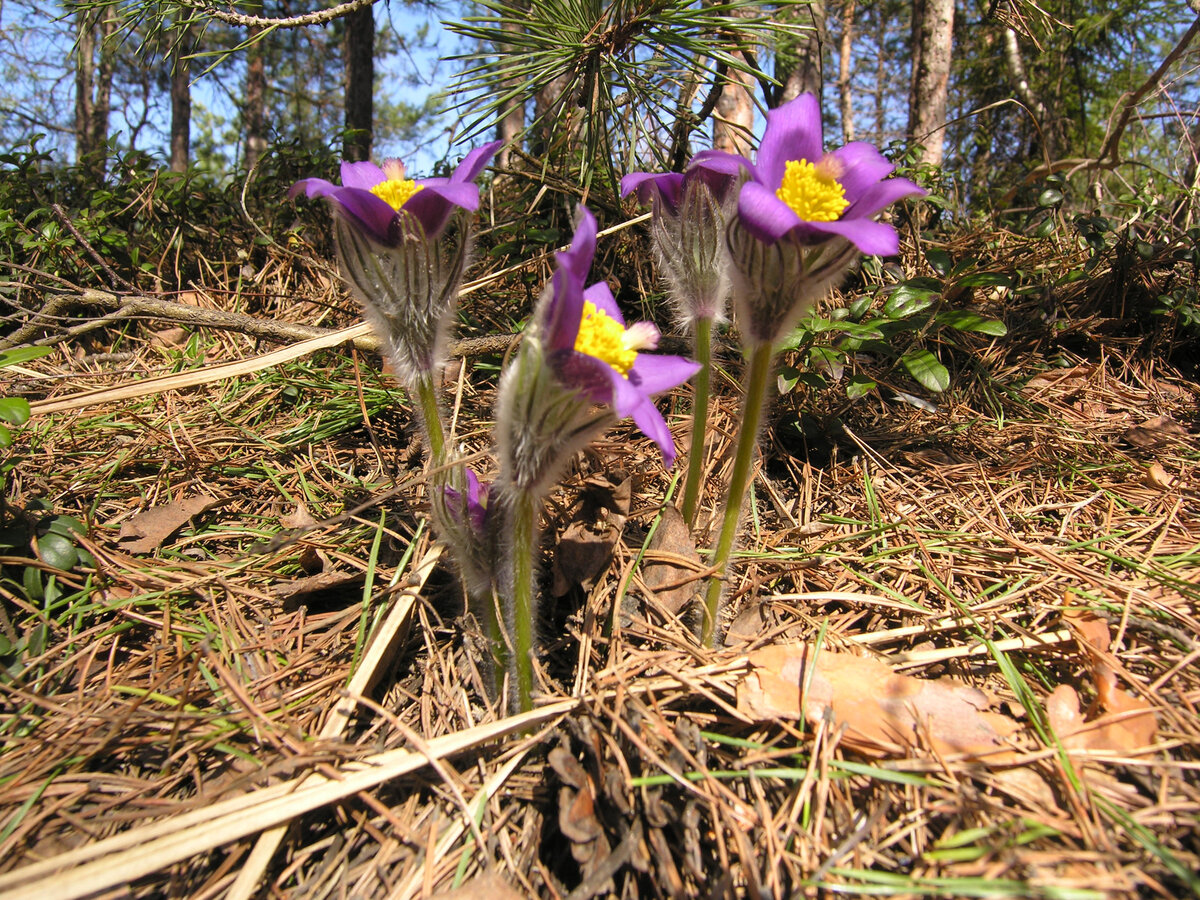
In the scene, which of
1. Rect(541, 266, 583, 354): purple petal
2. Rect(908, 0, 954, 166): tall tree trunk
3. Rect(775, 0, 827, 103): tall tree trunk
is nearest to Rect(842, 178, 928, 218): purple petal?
Rect(541, 266, 583, 354): purple petal

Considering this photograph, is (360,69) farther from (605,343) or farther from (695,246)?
(605,343)

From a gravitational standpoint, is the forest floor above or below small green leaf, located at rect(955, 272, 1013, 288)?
below

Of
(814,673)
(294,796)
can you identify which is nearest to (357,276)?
(294,796)

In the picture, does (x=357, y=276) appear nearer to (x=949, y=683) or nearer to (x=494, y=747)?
(x=494, y=747)

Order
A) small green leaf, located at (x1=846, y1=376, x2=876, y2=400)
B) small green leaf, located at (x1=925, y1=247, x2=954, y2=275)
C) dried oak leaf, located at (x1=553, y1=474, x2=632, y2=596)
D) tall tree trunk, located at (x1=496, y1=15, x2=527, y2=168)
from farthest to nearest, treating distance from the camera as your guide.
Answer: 1. small green leaf, located at (x1=925, y1=247, x2=954, y2=275)
2. small green leaf, located at (x1=846, y1=376, x2=876, y2=400)
3. tall tree trunk, located at (x1=496, y1=15, x2=527, y2=168)
4. dried oak leaf, located at (x1=553, y1=474, x2=632, y2=596)

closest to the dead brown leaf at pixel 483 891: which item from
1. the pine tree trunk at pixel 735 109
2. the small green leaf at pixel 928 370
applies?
the small green leaf at pixel 928 370

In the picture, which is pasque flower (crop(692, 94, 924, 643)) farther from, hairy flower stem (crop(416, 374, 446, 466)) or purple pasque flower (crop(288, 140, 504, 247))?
hairy flower stem (crop(416, 374, 446, 466))
